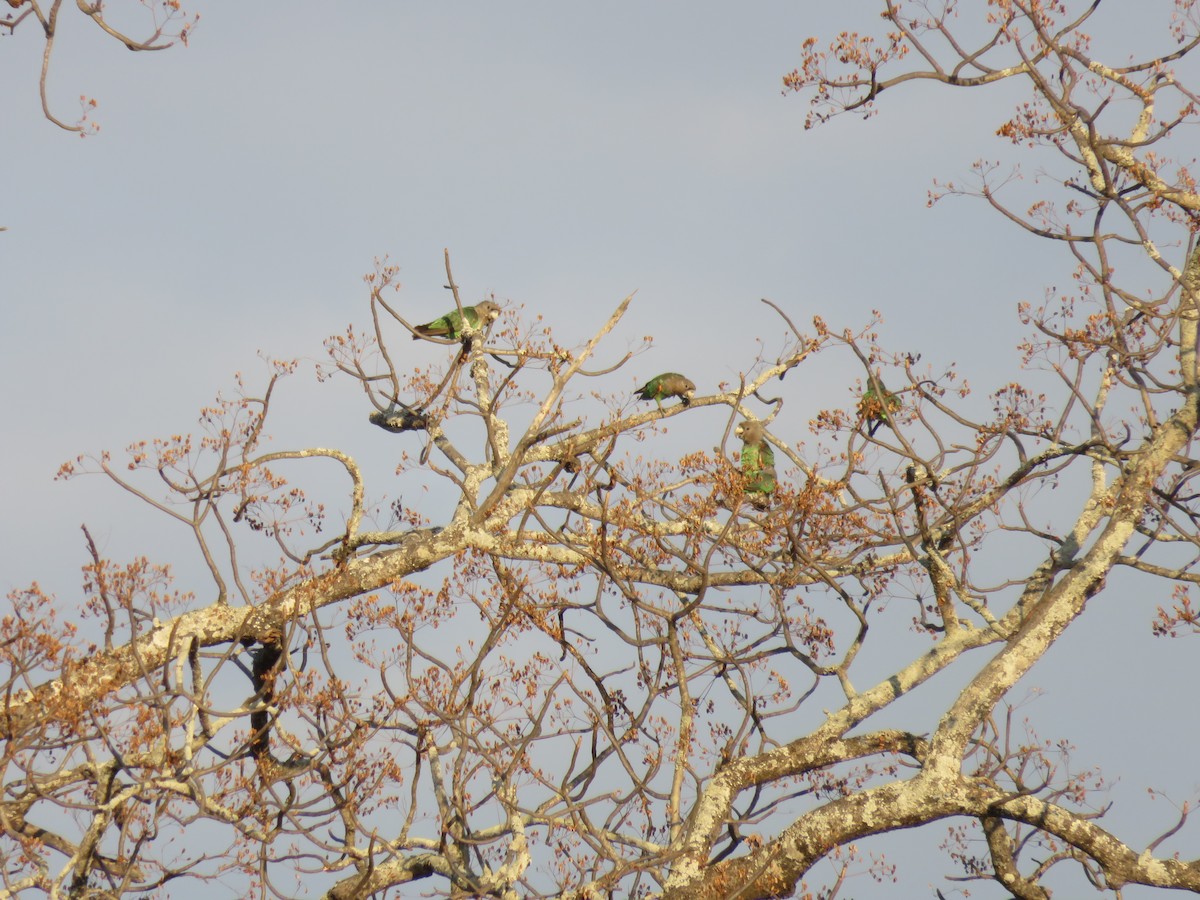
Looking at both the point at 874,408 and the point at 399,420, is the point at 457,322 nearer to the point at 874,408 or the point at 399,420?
the point at 399,420

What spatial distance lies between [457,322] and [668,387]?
207cm

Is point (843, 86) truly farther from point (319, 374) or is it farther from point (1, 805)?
point (1, 805)

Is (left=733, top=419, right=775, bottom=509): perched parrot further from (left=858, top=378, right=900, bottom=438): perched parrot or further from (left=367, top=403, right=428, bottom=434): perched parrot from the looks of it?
(left=367, top=403, right=428, bottom=434): perched parrot

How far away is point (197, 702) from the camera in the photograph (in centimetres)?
900

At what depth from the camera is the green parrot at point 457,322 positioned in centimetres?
1168

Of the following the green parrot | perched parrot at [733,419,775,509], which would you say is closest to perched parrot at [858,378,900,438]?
perched parrot at [733,419,775,509]

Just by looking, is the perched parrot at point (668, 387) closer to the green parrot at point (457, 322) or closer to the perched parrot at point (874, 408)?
the green parrot at point (457, 322)

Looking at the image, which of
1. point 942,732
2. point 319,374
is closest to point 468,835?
point 942,732

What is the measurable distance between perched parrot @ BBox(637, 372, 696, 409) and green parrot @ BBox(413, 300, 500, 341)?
1578mm

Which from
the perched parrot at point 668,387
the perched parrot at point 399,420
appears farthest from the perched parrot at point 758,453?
the perched parrot at point 399,420

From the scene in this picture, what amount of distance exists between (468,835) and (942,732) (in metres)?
3.46

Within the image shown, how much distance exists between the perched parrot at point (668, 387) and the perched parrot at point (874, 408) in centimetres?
270

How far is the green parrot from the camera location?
1168 cm

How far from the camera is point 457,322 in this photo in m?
11.8
